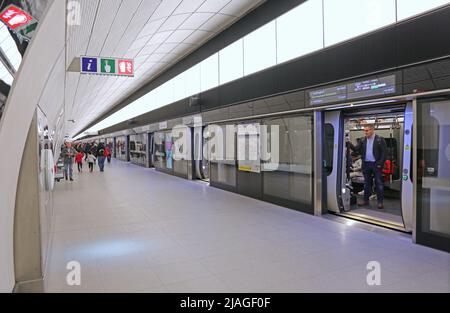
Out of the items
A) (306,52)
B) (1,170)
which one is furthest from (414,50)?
(1,170)

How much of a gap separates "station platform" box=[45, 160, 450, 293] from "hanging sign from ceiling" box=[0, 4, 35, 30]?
90.9 inches

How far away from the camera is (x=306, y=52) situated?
5875 mm

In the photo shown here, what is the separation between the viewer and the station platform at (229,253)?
10.0 ft

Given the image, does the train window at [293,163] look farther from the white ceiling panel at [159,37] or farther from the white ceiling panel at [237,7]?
the white ceiling panel at [159,37]

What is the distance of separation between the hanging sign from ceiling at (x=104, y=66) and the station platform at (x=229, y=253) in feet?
9.51

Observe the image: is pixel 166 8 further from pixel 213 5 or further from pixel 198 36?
pixel 198 36

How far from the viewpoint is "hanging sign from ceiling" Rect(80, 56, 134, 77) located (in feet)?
21.4

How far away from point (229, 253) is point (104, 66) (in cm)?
498

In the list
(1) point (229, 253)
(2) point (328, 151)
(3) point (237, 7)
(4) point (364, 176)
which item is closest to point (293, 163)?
(2) point (328, 151)

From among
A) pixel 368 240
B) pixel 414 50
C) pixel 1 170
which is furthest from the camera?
pixel 368 240

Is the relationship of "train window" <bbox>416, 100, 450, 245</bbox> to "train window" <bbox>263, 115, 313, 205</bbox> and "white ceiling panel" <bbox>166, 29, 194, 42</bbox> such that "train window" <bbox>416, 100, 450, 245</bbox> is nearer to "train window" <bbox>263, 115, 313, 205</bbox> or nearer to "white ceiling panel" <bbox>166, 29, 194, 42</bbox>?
"train window" <bbox>263, 115, 313, 205</bbox>

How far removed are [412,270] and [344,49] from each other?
3.39 m

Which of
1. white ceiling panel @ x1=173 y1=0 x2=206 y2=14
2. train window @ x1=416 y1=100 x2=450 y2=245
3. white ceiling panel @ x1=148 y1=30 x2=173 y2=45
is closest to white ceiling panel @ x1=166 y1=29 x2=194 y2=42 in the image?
white ceiling panel @ x1=148 y1=30 x2=173 y2=45
